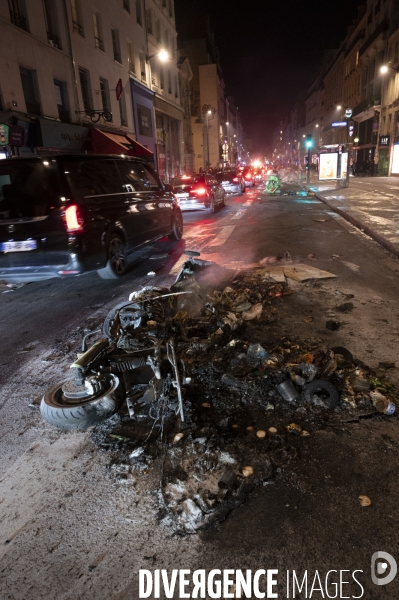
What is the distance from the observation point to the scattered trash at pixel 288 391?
322cm

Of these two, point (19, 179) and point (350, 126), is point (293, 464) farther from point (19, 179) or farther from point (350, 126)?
point (350, 126)

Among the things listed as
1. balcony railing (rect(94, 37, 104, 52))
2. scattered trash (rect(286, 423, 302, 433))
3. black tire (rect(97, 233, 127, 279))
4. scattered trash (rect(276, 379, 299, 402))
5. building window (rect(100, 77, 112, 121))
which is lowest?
scattered trash (rect(286, 423, 302, 433))

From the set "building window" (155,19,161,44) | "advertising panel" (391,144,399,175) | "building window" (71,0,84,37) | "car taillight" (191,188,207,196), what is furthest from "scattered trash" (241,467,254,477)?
"advertising panel" (391,144,399,175)

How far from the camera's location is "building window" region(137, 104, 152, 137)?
28969 millimetres

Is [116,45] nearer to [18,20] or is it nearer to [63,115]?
[63,115]

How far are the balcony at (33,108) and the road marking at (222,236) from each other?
1058 centimetres

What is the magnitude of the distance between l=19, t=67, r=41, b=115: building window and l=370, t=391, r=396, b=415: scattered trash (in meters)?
18.1

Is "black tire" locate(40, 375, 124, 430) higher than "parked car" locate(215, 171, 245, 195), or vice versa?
"parked car" locate(215, 171, 245, 195)

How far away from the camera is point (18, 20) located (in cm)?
1594

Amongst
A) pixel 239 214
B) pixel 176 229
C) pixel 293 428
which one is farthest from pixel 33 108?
pixel 293 428

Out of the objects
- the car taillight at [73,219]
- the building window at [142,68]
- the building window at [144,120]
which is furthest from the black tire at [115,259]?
the building window at [142,68]

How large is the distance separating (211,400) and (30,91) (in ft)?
60.6

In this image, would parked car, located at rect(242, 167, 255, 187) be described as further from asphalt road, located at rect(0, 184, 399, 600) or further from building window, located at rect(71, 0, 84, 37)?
asphalt road, located at rect(0, 184, 399, 600)

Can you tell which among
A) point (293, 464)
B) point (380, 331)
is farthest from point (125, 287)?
point (293, 464)
